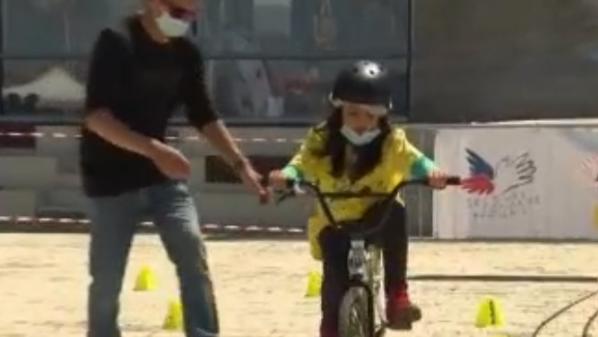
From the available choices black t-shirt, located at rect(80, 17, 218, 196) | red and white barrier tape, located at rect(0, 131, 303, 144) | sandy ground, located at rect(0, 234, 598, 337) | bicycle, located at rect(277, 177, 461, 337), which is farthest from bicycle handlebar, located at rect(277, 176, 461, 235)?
red and white barrier tape, located at rect(0, 131, 303, 144)

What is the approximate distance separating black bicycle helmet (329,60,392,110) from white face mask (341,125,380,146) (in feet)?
0.38

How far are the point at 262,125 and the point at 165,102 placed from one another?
12542 millimetres

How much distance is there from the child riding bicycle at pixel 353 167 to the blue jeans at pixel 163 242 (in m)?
0.60

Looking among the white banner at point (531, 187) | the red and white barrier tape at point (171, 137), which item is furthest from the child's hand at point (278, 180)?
the red and white barrier tape at point (171, 137)

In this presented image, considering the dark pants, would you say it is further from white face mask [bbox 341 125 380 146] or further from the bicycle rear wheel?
white face mask [bbox 341 125 380 146]

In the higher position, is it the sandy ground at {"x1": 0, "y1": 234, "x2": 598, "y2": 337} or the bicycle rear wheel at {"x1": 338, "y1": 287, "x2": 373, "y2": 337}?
the bicycle rear wheel at {"x1": 338, "y1": 287, "x2": 373, "y2": 337}

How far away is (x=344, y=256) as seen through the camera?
24.0 feet

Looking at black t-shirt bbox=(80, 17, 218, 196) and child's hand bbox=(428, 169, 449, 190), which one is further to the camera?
child's hand bbox=(428, 169, 449, 190)

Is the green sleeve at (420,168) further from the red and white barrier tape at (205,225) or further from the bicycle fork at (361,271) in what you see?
the red and white barrier tape at (205,225)

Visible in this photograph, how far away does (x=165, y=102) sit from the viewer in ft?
22.3

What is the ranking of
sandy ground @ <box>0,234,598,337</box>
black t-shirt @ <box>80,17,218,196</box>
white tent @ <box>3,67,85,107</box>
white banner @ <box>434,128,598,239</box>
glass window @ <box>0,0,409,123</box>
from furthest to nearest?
1. white tent @ <box>3,67,85,107</box>
2. glass window @ <box>0,0,409,123</box>
3. white banner @ <box>434,128,598,239</box>
4. sandy ground @ <box>0,234,598,337</box>
5. black t-shirt @ <box>80,17,218,196</box>

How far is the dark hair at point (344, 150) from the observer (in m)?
7.32

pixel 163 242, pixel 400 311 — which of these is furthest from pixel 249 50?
pixel 163 242

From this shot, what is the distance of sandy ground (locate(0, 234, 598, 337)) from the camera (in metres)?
10.2
